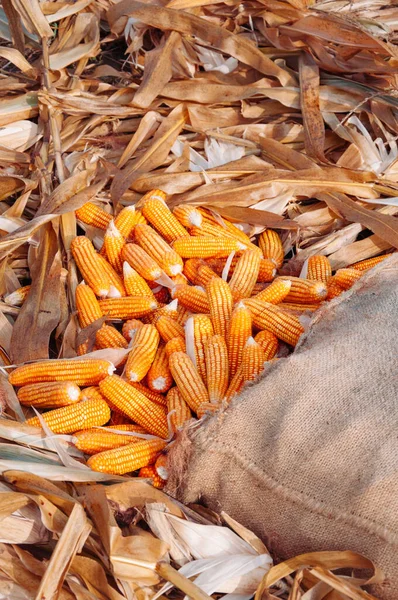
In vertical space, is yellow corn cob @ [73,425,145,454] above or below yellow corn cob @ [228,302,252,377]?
below

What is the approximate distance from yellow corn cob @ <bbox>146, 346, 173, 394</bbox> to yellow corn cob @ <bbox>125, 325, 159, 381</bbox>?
3cm

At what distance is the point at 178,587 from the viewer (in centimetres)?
206

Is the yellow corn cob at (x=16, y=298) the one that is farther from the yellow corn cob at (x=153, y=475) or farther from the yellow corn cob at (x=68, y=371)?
the yellow corn cob at (x=153, y=475)

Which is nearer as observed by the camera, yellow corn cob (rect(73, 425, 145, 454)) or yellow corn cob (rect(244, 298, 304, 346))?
yellow corn cob (rect(73, 425, 145, 454))

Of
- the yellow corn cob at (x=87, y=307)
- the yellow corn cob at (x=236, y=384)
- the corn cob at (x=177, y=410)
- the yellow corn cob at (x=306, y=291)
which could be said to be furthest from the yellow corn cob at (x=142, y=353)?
the yellow corn cob at (x=306, y=291)

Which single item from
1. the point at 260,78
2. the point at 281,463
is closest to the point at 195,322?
the point at 281,463

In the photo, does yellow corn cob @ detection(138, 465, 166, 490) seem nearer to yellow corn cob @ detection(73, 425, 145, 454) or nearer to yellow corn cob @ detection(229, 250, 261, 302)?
yellow corn cob @ detection(73, 425, 145, 454)

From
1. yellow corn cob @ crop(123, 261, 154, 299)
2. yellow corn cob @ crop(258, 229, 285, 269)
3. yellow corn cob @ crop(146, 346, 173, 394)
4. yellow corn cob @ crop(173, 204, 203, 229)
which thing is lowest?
yellow corn cob @ crop(146, 346, 173, 394)

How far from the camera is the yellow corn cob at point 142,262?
328 cm

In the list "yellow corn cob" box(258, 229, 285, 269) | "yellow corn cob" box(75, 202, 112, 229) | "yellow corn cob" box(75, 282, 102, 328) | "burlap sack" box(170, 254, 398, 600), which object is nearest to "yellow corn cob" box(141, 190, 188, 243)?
"yellow corn cob" box(75, 202, 112, 229)

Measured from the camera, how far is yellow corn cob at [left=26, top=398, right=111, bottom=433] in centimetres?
266

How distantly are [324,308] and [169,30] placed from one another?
8.51 feet

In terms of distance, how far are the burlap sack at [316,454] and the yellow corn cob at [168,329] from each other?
2.19 feet

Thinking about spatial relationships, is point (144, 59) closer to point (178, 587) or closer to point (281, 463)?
point (281, 463)
